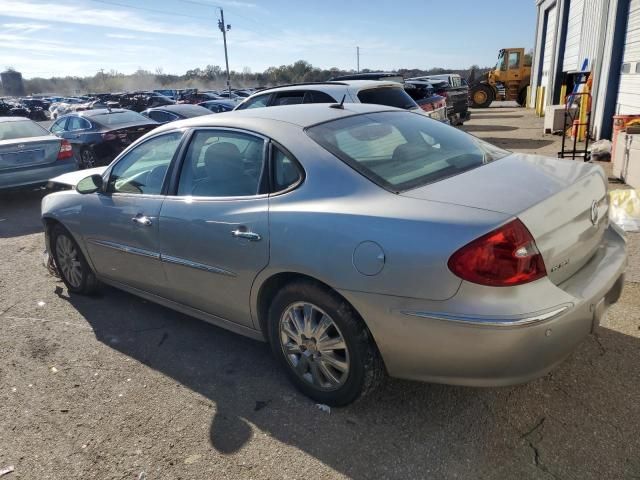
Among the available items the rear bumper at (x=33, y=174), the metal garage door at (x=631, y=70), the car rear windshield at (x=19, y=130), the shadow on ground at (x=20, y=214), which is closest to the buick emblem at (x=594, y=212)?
the shadow on ground at (x=20, y=214)

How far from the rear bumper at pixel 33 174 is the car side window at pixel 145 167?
5.56 metres

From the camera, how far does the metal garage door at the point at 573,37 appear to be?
15.7m

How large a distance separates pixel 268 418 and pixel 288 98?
6.12 metres

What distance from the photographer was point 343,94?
719cm

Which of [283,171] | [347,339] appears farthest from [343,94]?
[347,339]

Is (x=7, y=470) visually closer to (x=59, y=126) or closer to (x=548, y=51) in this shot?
(x=59, y=126)

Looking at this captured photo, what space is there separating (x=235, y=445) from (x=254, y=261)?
0.96 metres

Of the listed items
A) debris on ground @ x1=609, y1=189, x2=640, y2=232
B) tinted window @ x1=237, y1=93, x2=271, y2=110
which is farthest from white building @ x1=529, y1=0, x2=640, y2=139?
tinted window @ x1=237, y1=93, x2=271, y2=110

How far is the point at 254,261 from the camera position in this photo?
276 cm

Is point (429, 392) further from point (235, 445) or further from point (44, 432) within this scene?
point (44, 432)

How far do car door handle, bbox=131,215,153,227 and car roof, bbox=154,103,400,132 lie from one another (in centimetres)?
67

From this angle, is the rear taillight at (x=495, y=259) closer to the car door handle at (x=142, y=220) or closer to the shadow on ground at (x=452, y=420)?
the shadow on ground at (x=452, y=420)

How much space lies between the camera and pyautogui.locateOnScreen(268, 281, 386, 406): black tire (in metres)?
2.46

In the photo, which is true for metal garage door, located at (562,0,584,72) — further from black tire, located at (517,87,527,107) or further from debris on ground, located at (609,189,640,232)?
debris on ground, located at (609,189,640,232)
